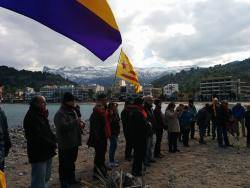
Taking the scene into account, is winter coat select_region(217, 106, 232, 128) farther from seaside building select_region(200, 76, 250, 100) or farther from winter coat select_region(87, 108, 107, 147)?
seaside building select_region(200, 76, 250, 100)

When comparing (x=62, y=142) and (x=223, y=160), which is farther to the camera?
(x=223, y=160)

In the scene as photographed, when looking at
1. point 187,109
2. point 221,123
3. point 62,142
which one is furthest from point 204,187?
point 187,109

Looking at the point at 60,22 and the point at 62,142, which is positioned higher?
the point at 60,22

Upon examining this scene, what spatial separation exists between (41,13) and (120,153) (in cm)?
925

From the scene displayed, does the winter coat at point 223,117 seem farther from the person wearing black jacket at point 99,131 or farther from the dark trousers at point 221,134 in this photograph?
the person wearing black jacket at point 99,131

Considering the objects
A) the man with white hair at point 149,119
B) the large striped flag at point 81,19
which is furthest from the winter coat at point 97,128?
the large striped flag at point 81,19

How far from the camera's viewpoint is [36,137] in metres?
7.09

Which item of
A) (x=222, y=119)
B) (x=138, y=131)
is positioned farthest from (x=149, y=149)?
(x=222, y=119)

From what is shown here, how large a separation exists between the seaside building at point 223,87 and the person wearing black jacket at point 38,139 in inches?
6898

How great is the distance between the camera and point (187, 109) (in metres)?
16.7

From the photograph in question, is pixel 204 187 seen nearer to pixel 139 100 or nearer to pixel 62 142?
pixel 139 100

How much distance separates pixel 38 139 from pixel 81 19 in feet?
7.54

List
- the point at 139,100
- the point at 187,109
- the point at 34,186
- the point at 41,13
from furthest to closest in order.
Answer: the point at 187,109, the point at 139,100, the point at 34,186, the point at 41,13

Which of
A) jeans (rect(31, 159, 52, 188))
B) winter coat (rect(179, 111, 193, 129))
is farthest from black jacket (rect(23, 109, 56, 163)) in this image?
winter coat (rect(179, 111, 193, 129))
